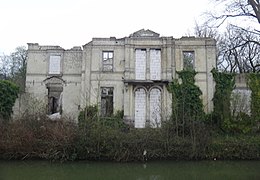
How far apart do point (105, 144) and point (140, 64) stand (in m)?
10.9

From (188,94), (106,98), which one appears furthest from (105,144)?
(188,94)

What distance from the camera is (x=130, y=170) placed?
1562 cm

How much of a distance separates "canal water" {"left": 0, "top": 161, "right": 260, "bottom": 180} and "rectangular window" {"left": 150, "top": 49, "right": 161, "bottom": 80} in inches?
417

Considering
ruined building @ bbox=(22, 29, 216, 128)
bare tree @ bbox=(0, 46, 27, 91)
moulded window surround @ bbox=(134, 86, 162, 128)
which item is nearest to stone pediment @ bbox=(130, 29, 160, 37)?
ruined building @ bbox=(22, 29, 216, 128)

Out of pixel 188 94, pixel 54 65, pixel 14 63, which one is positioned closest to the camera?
pixel 188 94

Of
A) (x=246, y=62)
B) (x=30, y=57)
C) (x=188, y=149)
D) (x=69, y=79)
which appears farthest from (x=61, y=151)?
(x=246, y=62)

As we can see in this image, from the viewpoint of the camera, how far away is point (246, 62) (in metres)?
36.2

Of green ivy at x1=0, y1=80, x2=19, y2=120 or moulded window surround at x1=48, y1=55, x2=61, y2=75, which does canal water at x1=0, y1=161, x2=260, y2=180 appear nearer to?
green ivy at x1=0, y1=80, x2=19, y2=120

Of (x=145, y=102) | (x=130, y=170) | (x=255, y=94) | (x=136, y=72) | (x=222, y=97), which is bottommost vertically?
(x=130, y=170)

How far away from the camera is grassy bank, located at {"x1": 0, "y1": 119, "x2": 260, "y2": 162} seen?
1802 cm

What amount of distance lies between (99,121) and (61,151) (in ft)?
9.57

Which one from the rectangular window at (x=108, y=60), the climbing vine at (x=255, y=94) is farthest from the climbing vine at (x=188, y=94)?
the rectangular window at (x=108, y=60)

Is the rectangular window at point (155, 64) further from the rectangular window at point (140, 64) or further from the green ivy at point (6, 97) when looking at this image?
the green ivy at point (6, 97)

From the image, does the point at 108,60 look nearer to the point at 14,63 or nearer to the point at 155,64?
the point at 155,64
